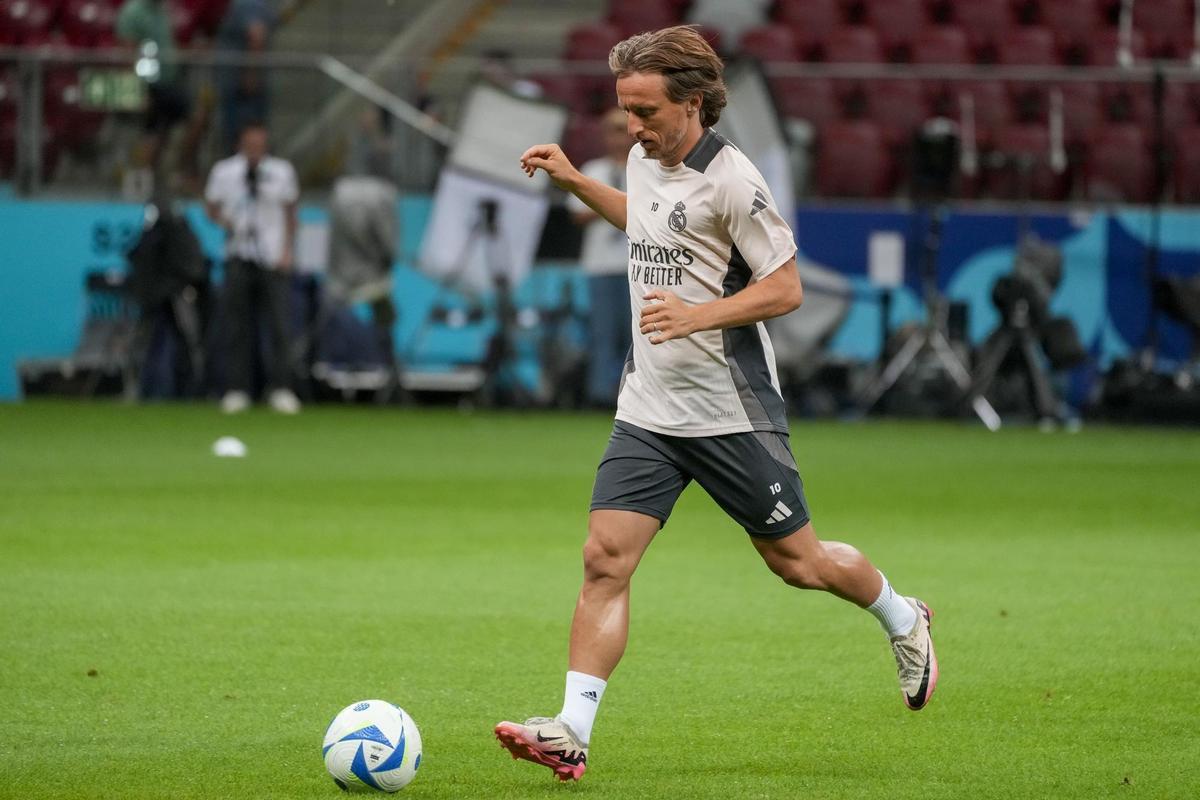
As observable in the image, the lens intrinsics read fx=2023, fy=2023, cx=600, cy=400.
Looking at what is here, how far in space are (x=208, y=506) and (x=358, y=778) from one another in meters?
7.21

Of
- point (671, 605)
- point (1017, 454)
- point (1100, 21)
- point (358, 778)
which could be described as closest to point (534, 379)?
point (1017, 454)

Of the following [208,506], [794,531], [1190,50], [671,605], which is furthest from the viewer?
[1190,50]

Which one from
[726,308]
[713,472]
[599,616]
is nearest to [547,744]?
A: [599,616]

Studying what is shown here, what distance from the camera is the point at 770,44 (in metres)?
22.2

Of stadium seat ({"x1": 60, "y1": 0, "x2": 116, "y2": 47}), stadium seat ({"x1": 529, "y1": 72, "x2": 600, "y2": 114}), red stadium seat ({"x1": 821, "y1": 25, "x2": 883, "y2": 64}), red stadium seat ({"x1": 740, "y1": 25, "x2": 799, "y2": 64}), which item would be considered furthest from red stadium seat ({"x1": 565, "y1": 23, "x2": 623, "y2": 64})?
stadium seat ({"x1": 60, "y1": 0, "x2": 116, "y2": 47})

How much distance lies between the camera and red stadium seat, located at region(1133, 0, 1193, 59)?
22328 millimetres

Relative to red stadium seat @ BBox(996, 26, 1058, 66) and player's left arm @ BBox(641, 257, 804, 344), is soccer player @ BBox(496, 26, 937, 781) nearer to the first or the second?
player's left arm @ BBox(641, 257, 804, 344)

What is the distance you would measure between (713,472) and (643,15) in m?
18.1

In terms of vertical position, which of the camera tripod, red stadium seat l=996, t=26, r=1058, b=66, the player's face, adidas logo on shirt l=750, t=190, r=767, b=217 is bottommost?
the camera tripod

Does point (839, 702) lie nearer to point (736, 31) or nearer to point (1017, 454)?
point (1017, 454)

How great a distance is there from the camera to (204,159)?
69.6 ft

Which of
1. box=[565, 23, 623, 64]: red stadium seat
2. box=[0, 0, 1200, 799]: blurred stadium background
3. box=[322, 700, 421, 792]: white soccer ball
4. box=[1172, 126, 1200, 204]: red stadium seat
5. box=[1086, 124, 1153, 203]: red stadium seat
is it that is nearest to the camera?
box=[322, 700, 421, 792]: white soccer ball

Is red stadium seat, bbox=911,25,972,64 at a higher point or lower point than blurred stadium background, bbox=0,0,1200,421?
higher

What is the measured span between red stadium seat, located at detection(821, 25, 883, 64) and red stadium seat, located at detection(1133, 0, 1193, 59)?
2994mm
